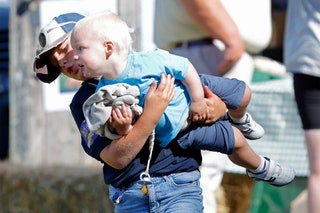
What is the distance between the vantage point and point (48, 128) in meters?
8.69

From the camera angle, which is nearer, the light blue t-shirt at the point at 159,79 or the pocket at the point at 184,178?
the light blue t-shirt at the point at 159,79

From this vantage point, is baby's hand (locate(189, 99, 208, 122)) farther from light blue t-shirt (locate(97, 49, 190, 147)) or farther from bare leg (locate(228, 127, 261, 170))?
bare leg (locate(228, 127, 261, 170))

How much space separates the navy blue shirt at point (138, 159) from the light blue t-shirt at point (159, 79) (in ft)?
0.22

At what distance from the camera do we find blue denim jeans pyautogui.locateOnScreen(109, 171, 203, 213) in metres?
4.11

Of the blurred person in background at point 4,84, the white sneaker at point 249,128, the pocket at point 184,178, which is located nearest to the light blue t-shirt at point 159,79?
the pocket at point 184,178

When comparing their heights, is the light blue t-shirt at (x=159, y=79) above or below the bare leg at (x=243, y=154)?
above

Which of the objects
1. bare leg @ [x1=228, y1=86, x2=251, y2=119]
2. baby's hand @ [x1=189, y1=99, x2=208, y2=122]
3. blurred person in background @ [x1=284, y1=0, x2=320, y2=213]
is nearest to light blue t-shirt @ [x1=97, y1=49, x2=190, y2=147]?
baby's hand @ [x1=189, y1=99, x2=208, y2=122]

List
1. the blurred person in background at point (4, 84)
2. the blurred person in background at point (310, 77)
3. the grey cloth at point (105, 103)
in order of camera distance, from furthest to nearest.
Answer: the blurred person in background at point (4, 84)
the blurred person in background at point (310, 77)
the grey cloth at point (105, 103)

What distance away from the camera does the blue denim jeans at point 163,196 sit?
162 inches

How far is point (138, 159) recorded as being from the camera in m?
4.12

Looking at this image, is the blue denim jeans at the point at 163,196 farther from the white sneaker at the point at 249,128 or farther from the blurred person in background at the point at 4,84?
the blurred person in background at the point at 4,84

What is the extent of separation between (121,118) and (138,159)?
0.90ft

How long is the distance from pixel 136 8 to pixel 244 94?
4.02m

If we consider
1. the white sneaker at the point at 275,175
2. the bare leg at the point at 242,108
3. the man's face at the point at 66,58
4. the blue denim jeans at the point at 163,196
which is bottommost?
the white sneaker at the point at 275,175
